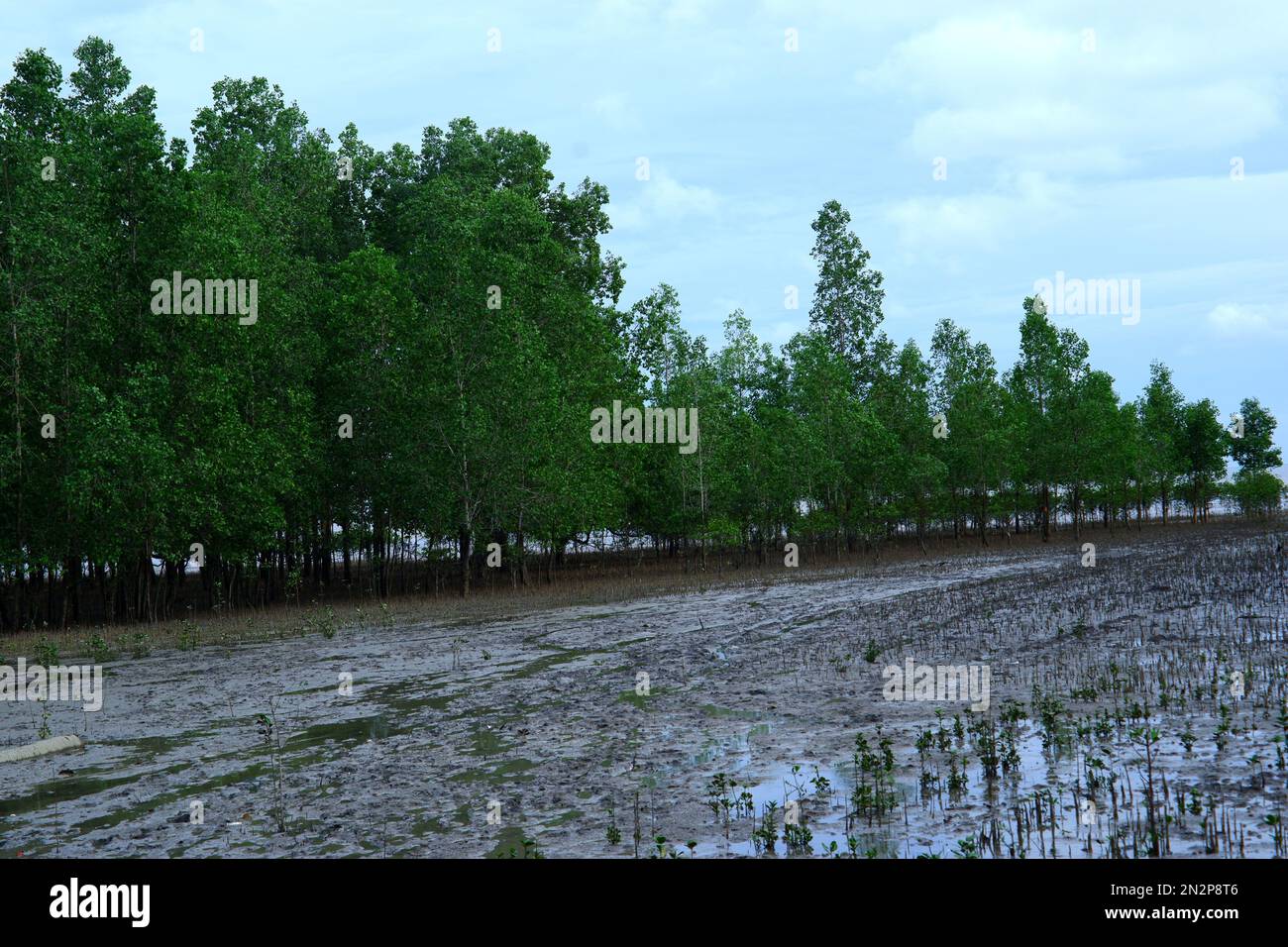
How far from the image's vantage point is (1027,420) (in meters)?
71.8

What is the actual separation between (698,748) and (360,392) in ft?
115

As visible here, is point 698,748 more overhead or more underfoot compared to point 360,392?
more underfoot

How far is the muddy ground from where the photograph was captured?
8945 millimetres

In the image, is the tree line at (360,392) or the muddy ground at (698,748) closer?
the muddy ground at (698,748)

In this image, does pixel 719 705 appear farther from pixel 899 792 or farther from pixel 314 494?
pixel 314 494

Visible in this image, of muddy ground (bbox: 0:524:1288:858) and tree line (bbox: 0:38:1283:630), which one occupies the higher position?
tree line (bbox: 0:38:1283:630)

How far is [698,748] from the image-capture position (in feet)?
40.8

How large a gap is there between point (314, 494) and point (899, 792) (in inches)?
1477

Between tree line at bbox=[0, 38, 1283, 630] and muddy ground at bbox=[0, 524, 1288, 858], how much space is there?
13.1 meters

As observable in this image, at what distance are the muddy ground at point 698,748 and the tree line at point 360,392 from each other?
1306 centimetres

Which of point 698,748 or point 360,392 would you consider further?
point 360,392

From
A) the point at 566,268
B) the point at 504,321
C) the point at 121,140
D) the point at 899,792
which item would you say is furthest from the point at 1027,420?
the point at 899,792

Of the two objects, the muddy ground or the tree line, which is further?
the tree line

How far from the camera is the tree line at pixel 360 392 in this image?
3309 cm
